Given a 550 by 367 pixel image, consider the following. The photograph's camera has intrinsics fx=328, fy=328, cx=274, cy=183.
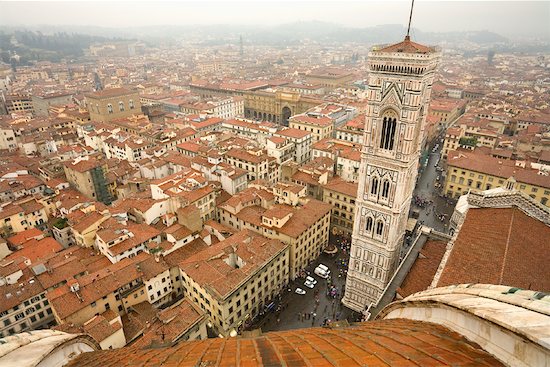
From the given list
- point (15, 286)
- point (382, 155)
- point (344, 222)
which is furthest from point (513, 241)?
point (15, 286)

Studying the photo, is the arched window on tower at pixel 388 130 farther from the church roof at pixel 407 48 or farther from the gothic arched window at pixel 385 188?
the church roof at pixel 407 48

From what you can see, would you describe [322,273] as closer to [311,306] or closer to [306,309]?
[311,306]

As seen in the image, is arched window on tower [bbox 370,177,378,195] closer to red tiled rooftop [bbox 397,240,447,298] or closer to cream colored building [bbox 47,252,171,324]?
red tiled rooftop [bbox 397,240,447,298]

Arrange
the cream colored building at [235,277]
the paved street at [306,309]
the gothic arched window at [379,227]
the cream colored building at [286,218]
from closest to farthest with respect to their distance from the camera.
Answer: the gothic arched window at [379,227], the cream colored building at [235,277], the paved street at [306,309], the cream colored building at [286,218]

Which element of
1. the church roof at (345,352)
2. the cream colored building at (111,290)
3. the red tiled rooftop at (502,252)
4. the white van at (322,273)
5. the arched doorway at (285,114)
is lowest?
the white van at (322,273)

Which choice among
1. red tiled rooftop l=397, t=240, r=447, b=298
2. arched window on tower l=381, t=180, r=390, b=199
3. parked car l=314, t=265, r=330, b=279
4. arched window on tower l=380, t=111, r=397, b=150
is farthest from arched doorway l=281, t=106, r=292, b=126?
arched window on tower l=380, t=111, r=397, b=150

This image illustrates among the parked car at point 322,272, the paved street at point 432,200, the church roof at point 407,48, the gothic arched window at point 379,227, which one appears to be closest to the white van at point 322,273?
the parked car at point 322,272

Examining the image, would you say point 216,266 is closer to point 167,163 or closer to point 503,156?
point 167,163
